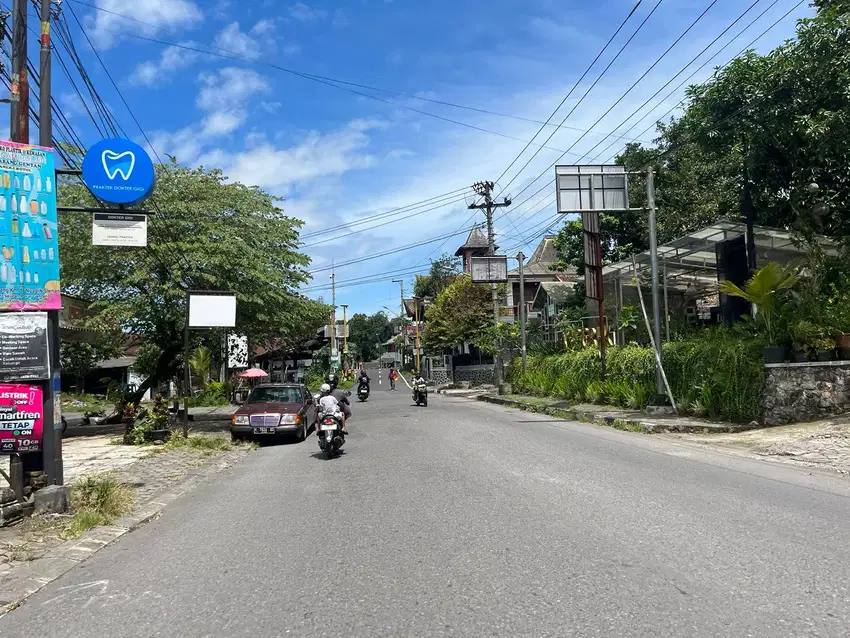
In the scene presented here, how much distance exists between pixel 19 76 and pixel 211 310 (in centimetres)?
884

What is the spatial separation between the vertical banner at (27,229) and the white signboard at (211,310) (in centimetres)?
858

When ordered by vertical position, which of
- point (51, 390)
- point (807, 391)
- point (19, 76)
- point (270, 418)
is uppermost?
point (19, 76)

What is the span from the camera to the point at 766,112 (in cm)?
1628

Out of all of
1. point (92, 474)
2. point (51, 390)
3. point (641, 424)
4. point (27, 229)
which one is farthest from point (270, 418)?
point (27, 229)

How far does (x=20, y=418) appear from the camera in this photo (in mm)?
7695

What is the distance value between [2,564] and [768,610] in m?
6.38

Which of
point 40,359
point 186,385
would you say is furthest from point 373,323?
point 40,359

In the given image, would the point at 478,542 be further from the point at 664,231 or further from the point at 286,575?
the point at 664,231

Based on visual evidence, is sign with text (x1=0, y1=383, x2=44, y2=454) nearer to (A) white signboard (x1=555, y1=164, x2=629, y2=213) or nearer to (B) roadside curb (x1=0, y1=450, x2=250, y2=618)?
(B) roadside curb (x1=0, y1=450, x2=250, y2=618)

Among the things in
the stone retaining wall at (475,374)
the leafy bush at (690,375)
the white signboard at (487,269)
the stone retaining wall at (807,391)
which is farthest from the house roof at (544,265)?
the stone retaining wall at (807,391)

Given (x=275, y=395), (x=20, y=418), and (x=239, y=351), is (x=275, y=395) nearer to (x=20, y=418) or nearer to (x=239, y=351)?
(x=20, y=418)

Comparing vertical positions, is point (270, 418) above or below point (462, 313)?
below

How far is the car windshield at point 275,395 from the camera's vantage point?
17906 millimetres

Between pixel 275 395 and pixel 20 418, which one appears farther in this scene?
pixel 275 395
